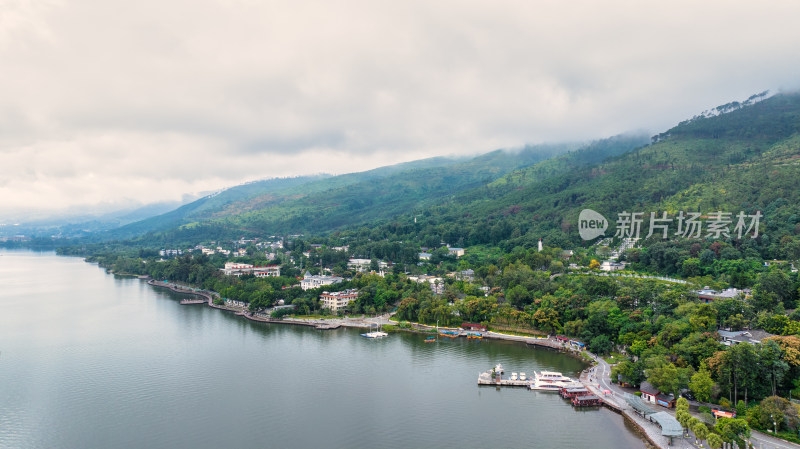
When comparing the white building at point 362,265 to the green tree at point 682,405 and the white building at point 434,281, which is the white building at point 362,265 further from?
the green tree at point 682,405

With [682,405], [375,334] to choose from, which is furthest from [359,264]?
[682,405]

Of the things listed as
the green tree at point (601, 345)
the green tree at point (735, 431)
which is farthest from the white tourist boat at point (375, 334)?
the green tree at point (735, 431)

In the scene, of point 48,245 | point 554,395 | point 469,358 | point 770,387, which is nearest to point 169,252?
point 48,245

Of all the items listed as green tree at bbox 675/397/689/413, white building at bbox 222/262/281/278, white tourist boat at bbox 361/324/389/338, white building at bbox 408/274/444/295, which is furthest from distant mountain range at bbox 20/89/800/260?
white tourist boat at bbox 361/324/389/338

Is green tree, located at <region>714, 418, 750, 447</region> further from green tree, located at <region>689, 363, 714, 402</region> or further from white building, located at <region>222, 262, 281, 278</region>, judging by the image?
white building, located at <region>222, 262, 281, 278</region>

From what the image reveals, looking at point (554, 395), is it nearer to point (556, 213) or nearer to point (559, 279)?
point (559, 279)

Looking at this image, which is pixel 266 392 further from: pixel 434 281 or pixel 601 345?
pixel 434 281
